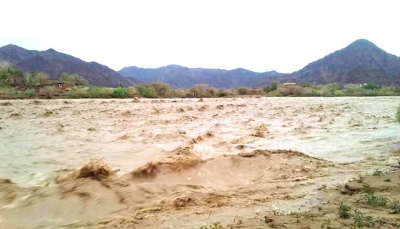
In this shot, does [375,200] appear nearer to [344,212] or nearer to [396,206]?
[396,206]

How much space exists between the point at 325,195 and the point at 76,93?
33.1 m

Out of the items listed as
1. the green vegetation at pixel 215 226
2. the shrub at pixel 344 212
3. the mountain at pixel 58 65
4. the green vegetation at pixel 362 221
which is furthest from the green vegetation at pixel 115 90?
the mountain at pixel 58 65

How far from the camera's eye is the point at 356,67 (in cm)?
10688

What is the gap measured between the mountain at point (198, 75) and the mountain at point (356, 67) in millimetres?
27052

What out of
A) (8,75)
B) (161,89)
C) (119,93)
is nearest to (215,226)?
(119,93)

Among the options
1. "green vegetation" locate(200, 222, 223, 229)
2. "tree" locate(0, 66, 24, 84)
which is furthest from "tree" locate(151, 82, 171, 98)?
"green vegetation" locate(200, 222, 223, 229)

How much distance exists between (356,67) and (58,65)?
96.5m

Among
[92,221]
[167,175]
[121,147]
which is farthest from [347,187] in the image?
[121,147]

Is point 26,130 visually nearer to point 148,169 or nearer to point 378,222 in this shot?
point 148,169

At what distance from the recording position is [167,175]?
4.86m

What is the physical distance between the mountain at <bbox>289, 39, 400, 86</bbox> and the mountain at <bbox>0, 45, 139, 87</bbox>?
6592cm

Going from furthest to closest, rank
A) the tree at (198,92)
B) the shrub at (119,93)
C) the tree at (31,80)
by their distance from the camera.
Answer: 1. the tree at (198,92)
2. the tree at (31,80)
3. the shrub at (119,93)

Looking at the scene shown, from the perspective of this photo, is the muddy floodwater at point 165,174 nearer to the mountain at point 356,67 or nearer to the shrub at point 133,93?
the shrub at point 133,93

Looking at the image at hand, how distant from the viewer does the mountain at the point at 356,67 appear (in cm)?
9982
